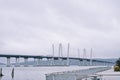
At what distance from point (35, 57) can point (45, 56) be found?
22.1ft

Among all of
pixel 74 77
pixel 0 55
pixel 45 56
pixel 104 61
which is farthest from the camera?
pixel 104 61

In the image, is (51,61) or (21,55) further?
(51,61)

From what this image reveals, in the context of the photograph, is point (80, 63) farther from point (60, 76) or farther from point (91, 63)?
point (60, 76)

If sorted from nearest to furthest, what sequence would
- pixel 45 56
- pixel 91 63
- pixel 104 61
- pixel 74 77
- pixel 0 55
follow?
1. pixel 74 77
2. pixel 0 55
3. pixel 45 56
4. pixel 91 63
5. pixel 104 61

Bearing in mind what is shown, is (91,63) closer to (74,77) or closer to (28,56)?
(28,56)

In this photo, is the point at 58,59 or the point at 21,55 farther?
the point at 58,59

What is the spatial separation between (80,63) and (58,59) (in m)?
18.5

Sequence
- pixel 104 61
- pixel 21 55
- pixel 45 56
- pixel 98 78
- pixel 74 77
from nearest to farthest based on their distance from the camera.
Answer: pixel 74 77 < pixel 98 78 < pixel 21 55 < pixel 45 56 < pixel 104 61

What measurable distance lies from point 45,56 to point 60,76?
437 feet

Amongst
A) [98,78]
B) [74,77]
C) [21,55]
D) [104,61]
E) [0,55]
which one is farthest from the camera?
[104,61]

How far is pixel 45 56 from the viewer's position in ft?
528

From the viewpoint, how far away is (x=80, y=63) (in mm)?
181625

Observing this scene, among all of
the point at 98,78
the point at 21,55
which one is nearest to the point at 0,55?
the point at 21,55

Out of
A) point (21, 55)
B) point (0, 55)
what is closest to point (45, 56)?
point (21, 55)
